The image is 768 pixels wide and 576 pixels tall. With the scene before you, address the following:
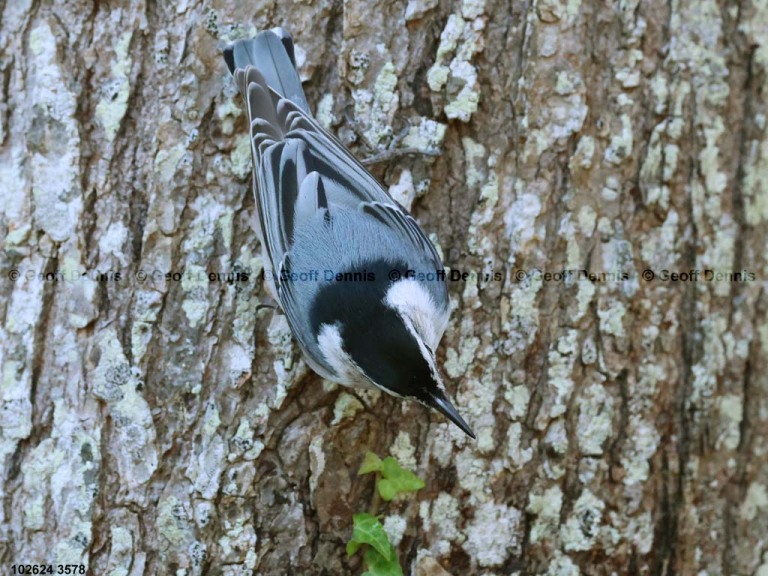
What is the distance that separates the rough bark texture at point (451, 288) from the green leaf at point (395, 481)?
66 mm

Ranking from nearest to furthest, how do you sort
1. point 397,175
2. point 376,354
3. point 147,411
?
point 376,354
point 147,411
point 397,175

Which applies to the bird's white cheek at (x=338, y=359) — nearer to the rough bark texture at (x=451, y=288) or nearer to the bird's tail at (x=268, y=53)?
the rough bark texture at (x=451, y=288)

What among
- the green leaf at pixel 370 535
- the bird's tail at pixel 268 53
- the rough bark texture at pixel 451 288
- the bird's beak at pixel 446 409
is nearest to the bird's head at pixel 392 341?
the bird's beak at pixel 446 409

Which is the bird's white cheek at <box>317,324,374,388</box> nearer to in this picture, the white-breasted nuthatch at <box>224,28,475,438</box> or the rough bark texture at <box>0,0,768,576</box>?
the white-breasted nuthatch at <box>224,28,475,438</box>

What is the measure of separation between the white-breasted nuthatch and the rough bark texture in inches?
2.9

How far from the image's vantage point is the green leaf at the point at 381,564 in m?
2.11

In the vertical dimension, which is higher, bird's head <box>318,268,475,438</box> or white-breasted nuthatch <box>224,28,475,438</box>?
white-breasted nuthatch <box>224,28,475,438</box>

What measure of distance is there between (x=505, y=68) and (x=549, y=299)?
2.13 feet

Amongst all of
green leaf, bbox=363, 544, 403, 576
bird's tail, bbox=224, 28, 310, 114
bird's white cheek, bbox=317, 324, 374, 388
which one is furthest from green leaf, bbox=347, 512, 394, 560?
bird's tail, bbox=224, 28, 310, 114

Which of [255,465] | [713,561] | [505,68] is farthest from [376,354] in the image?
[713,561]

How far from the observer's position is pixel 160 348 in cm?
219

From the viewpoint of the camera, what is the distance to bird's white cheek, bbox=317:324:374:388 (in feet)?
6.81

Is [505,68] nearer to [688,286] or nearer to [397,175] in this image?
[397,175]

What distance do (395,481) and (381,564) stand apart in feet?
0.70
